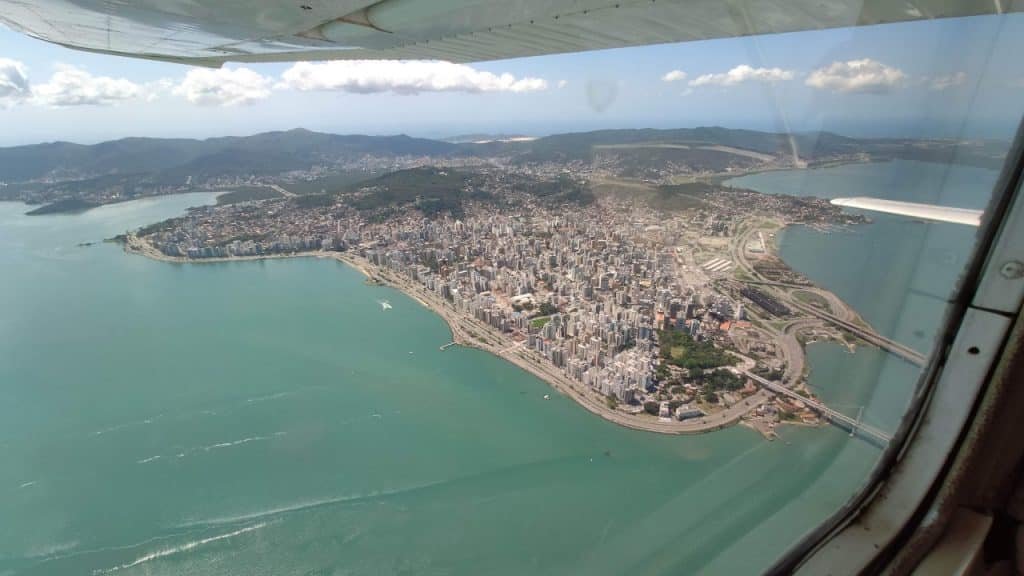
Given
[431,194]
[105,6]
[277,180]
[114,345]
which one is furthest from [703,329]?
[277,180]

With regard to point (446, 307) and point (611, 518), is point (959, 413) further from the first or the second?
point (446, 307)

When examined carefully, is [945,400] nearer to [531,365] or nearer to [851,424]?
[851,424]

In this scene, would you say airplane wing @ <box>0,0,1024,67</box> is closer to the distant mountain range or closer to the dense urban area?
the dense urban area

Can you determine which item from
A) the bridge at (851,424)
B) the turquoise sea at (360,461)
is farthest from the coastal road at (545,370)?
the bridge at (851,424)

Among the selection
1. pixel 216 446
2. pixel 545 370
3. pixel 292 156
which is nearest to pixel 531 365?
pixel 545 370

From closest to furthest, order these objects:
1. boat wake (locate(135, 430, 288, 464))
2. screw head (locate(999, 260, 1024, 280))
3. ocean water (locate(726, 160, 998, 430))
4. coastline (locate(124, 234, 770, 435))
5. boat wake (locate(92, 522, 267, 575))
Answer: screw head (locate(999, 260, 1024, 280))
ocean water (locate(726, 160, 998, 430))
coastline (locate(124, 234, 770, 435))
boat wake (locate(92, 522, 267, 575))
boat wake (locate(135, 430, 288, 464))

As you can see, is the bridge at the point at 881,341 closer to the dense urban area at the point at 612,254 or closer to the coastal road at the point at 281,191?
the dense urban area at the point at 612,254

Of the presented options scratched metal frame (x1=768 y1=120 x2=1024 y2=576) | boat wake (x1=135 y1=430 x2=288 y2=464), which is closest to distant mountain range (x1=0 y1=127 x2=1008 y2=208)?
scratched metal frame (x1=768 y1=120 x2=1024 y2=576)
